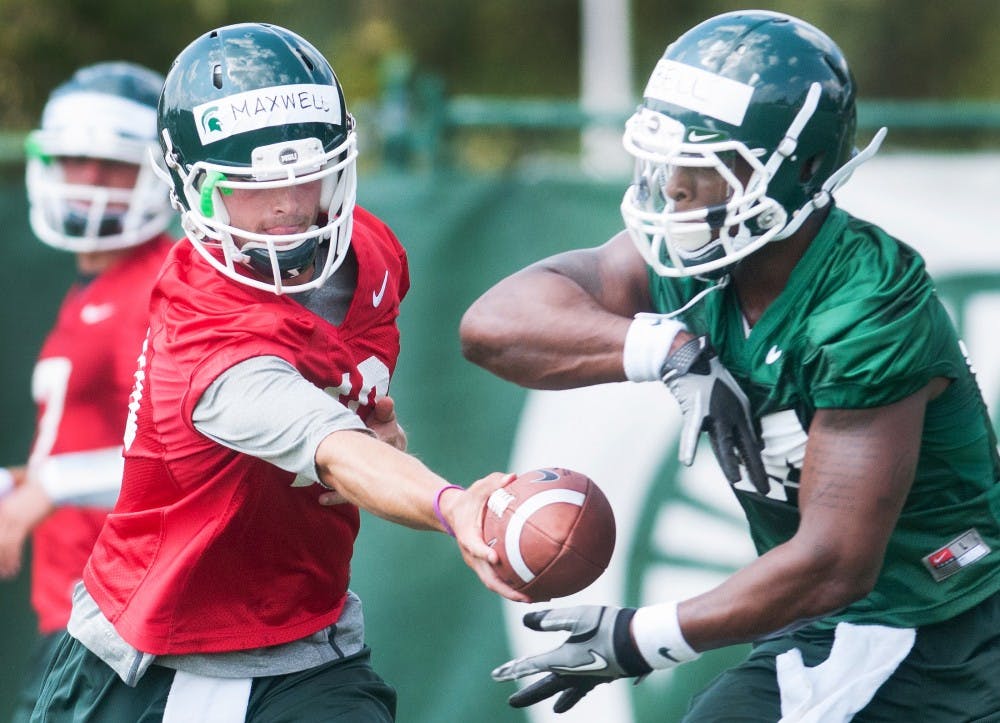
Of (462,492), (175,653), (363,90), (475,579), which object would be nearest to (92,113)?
(475,579)

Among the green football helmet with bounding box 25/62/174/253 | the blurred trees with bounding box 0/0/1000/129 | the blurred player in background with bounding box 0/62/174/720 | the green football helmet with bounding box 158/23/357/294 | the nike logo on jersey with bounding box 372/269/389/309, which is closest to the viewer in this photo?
the green football helmet with bounding box 158/23/357/294

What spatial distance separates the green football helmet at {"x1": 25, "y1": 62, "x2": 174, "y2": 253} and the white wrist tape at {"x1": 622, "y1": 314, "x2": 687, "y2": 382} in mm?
1998

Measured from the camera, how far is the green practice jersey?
2.67 m

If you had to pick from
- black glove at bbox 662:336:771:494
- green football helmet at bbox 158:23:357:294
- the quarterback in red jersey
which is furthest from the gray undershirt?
black glove at bbox 662:336:771:494

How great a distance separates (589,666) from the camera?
2.59 metres

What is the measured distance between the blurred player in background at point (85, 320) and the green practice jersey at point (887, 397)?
Answer: 1901 millimetres

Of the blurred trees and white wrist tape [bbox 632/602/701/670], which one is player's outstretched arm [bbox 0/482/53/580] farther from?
the blurred trees

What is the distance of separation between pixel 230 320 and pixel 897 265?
1.26m

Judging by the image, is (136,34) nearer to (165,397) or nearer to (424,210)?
(424,210)

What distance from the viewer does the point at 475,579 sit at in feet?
15.8

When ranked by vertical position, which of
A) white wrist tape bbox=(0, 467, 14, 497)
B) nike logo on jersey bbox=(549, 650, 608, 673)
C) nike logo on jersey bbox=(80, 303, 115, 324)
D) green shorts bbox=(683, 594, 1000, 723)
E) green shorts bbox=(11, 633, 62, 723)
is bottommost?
green shorts bbox=(11, 633, 62, 723)

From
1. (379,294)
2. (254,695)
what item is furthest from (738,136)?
(254,695)

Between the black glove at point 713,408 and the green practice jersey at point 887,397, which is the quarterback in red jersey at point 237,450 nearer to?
the black glove at point 713,408

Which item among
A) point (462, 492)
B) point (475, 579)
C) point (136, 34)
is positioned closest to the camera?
point (462, 492)
